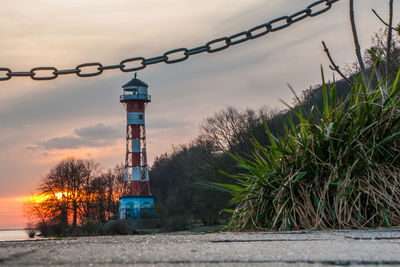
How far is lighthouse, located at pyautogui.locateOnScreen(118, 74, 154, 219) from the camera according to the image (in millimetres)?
50062

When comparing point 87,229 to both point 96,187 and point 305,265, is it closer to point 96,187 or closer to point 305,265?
point 96,187

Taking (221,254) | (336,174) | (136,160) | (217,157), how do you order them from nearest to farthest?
(221,254) → (336,174) → (217,157) → (136,160)

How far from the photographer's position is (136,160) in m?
50.1

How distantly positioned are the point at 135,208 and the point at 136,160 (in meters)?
5.83

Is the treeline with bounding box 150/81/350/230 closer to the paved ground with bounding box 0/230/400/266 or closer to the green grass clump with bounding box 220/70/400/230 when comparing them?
the green grass clump with bounding box 220/70/400/230

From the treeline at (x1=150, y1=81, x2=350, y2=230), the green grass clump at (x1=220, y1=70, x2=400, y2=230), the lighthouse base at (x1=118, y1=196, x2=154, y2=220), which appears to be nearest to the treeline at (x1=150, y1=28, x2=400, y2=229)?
the treeline at (x1=150, y1=81, x2=350, y2=230)

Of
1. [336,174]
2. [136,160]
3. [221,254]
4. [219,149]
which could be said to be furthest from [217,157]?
[221,254]

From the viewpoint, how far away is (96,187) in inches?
1903

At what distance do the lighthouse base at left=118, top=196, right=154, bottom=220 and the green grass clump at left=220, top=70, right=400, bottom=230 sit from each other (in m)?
48.8

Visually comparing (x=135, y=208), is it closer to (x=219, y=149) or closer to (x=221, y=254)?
(x=219, y=149)

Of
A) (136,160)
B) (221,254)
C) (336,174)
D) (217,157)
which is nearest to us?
(221,254)

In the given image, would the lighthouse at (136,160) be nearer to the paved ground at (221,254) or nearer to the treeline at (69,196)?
the treeline at (69,196)

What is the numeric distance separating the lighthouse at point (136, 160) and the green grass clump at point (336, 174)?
4527 cm

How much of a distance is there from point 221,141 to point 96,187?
1645 cm
